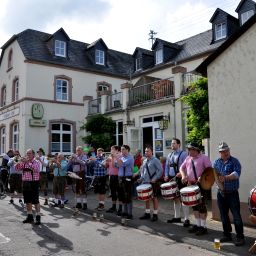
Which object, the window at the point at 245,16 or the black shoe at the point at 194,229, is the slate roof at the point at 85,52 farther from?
the black shoe at the point at 194,229

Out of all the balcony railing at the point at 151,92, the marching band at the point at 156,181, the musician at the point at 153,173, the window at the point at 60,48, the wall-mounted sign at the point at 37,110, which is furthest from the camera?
the window at the point at 60,48

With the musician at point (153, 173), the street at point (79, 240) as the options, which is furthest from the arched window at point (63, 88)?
the musician at point (153, 173)

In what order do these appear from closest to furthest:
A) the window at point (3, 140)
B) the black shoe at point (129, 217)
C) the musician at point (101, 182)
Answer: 1. the black shoe at point (129, 217)
2. the musician at point (101, 182)
3. the window at point (3, 140)

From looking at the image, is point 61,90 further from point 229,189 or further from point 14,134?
point 229,189

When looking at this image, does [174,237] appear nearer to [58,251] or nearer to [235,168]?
[235,168]

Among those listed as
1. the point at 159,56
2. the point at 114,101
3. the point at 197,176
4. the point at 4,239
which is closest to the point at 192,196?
the point at 197,176

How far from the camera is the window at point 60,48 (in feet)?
90.1

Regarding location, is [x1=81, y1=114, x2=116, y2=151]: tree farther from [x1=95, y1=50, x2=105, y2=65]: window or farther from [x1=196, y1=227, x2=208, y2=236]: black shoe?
[x1=196, y1=227, x2=208, y2=236]: black shoe

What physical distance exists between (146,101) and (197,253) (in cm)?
1336

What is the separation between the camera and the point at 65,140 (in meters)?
26.7

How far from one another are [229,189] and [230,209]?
44 centimetres

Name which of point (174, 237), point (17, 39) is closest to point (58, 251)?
point (174, 237)

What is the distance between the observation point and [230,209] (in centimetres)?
749

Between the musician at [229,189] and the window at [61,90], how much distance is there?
20.4 meters
